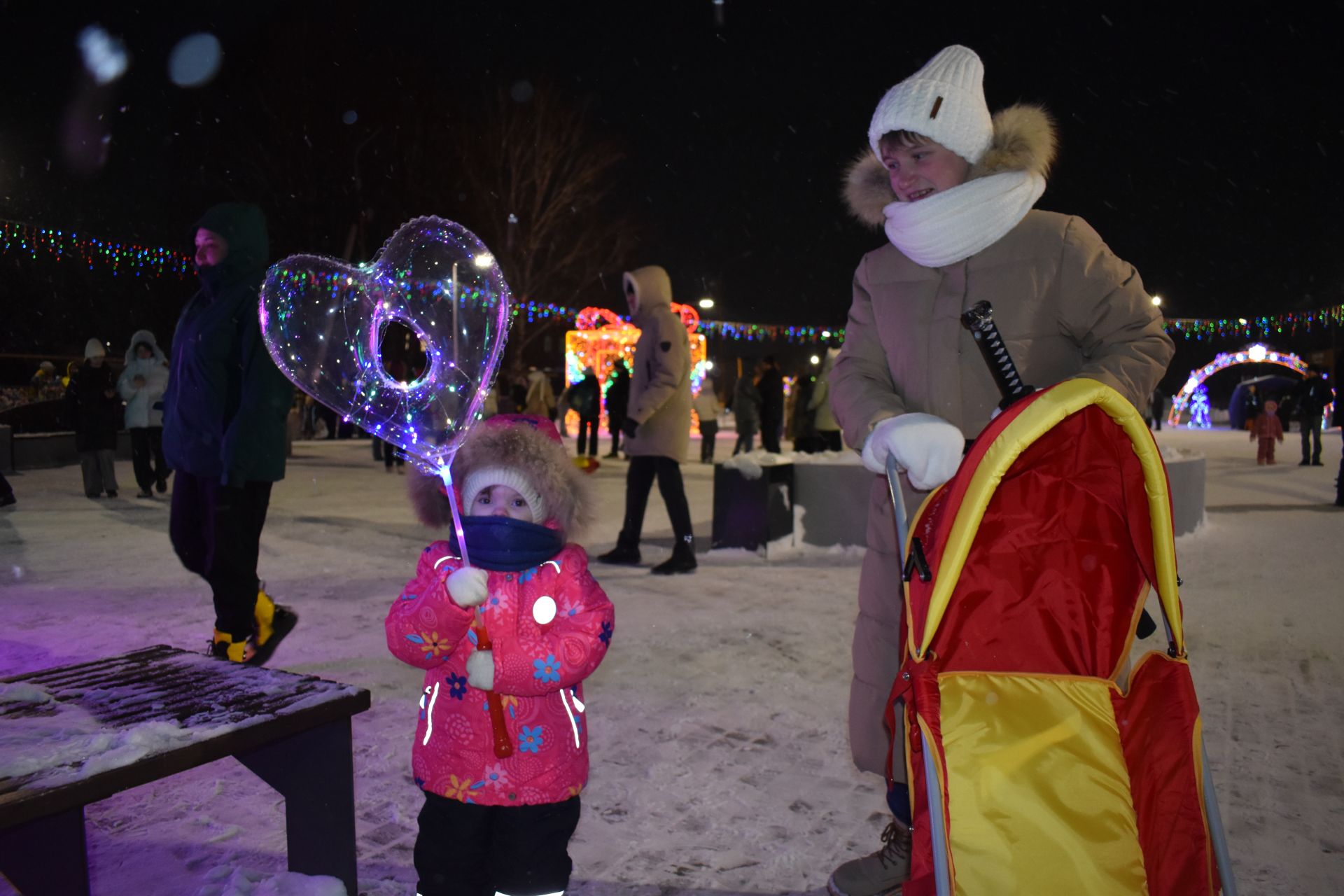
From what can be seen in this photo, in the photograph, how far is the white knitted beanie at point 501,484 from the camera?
7.25 feet

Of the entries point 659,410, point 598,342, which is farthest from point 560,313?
point 659,410

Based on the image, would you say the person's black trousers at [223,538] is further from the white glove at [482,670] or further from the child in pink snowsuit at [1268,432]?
the child in pink snowsuit at [1268,432]

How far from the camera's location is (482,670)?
1.91m

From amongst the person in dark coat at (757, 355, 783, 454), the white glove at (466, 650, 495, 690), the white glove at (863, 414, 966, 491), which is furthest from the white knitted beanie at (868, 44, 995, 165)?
the person in dark coat at (757, 355, 783, 454)

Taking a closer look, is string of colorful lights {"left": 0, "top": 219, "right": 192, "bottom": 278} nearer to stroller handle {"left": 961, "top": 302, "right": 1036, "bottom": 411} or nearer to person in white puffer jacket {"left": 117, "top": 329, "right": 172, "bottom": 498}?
person in white puffer jacket {"left": 117, "top": 329, "right": 172, "bottom": 498}

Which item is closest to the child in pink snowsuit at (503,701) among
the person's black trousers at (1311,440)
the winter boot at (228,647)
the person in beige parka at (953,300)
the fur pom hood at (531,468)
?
the fur pom hood at (531,468)

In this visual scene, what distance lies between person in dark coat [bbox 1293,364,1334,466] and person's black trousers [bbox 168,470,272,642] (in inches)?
589

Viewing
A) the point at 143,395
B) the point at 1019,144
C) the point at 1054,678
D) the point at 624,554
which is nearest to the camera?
the point at 1054,678

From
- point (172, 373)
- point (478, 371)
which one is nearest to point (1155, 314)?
point (478, 371)

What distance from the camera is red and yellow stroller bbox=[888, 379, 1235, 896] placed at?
149 cm

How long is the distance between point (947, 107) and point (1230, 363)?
37.0 metres

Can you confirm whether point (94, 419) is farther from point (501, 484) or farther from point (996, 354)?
point (996, 354)

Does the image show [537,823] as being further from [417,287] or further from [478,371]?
[417,287]

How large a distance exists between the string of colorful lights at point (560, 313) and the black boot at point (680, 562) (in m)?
2.64
